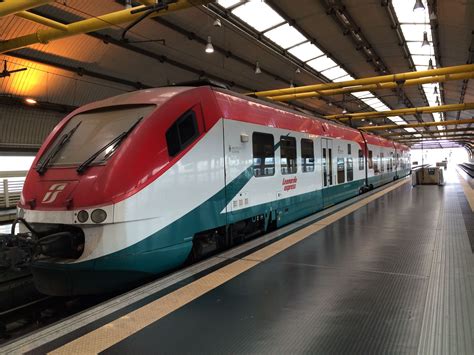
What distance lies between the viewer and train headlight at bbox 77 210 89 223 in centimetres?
397

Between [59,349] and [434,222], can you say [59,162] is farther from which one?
[434,222]

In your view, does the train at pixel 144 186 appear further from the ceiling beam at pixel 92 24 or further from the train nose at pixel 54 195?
the ceiling beam at pixel 92 24

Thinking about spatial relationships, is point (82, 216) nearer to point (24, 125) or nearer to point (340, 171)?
point (340, 171)

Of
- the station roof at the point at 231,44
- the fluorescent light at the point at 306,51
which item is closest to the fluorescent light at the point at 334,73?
the station roof at the point at 231,44

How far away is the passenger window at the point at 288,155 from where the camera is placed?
731 centimetres

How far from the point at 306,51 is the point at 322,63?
1.72 metres

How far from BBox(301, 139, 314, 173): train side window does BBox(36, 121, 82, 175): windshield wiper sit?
4777mm

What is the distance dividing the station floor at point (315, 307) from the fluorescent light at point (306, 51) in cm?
913

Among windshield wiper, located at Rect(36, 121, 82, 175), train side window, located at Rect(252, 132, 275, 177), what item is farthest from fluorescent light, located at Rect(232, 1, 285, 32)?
windshield wiper, located at Rect(36, 121, 82, 175)

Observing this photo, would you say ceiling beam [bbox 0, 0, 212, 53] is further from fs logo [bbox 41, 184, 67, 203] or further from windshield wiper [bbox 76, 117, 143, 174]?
fs logo [bbox 41, 184, 67, 203]

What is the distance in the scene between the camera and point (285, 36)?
479 inches

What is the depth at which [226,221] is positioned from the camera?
17.9 ft

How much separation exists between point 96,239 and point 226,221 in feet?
6.49

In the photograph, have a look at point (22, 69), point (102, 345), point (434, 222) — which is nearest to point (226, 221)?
point (102, 345)
